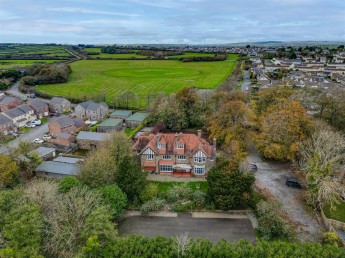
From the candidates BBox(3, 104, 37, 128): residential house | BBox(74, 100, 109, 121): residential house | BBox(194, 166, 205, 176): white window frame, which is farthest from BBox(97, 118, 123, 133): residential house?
BBox(194, 166, 205, 176): white window frame

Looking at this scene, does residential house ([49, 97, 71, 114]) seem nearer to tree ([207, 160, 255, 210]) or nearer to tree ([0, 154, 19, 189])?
tree ([0, 154, 19, 189])

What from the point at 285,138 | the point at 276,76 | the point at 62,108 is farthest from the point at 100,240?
the point at 276,76

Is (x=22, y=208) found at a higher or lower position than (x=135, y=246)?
higher

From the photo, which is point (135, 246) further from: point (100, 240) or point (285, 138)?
point (285, 138)

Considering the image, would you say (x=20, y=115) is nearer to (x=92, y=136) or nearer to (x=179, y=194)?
(x=92, y=136)

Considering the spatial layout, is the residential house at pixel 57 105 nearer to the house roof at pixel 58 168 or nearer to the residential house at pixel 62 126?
the residential house at pixel 62 126

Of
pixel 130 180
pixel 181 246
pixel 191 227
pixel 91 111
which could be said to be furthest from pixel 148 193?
pixel 91 111
